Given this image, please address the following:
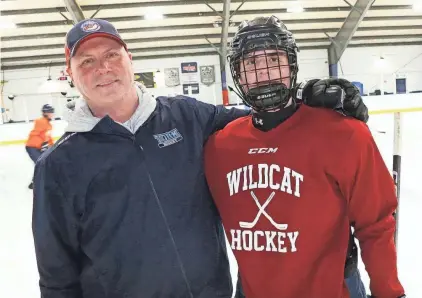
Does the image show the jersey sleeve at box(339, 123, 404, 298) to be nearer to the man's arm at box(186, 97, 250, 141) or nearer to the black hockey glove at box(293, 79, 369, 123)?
the black hockey glove at box(293, 79, 369, 123)

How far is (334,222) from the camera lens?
105 cm

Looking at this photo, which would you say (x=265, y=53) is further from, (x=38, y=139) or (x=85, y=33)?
(x=38, y=139)

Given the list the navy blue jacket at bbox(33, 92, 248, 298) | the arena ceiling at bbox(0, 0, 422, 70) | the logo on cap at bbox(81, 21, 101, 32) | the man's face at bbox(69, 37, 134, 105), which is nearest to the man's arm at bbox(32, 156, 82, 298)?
the navy blue jacket at bbox(33, 92, 248, 298)

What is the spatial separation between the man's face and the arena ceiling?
10.0m

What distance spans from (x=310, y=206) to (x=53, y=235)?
2.25ft

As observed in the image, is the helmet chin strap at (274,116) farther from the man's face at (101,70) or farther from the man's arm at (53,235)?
the man's arm at (53,235)

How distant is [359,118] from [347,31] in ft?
41.8

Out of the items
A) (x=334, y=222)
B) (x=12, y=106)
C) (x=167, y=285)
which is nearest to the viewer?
(x=334, y=222)

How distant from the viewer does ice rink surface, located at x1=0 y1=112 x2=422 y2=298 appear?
2.03 m

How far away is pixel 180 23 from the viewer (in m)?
12.2

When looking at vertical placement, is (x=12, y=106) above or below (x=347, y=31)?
below

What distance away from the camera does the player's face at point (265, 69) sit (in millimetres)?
1081

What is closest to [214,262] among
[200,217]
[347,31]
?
[200,217]

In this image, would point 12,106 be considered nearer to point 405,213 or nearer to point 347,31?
point 347,31
